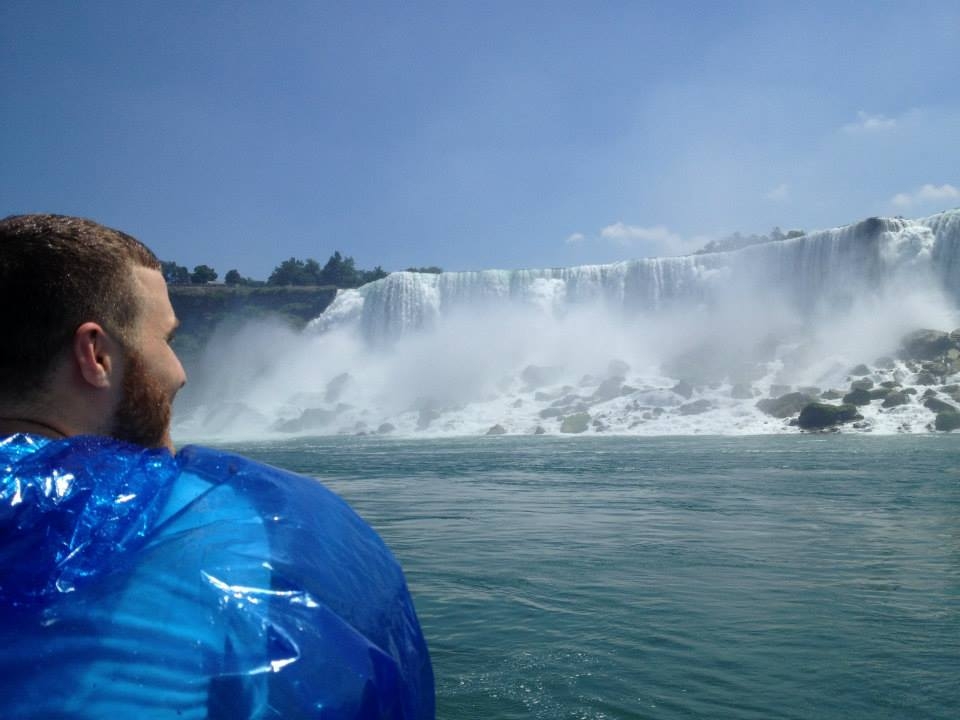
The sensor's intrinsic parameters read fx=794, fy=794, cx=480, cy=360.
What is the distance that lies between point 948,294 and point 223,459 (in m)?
33.4

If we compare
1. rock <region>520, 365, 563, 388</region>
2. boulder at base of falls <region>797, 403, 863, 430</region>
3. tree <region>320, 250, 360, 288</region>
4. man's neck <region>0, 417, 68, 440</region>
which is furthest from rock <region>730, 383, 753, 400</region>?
tree <region>320, 250, 360, 288</region>

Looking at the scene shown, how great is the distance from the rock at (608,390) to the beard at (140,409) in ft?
91.7

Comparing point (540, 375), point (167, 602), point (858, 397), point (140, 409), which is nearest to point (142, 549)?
point (167, 602)

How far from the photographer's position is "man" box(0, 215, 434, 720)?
884 millimetres

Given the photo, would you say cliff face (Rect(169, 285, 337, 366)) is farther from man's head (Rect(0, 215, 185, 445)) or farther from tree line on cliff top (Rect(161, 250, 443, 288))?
man's head (Rect(0, 215, 185, 445))

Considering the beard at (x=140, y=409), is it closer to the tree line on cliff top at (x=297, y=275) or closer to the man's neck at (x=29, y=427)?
the man's neck at (x=29, y=427)

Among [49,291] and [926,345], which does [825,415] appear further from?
[49,291]

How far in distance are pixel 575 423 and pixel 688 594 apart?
21.5 metres

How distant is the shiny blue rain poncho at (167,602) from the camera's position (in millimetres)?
872

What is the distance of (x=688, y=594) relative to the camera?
433 cm

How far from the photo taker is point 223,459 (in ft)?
4.09

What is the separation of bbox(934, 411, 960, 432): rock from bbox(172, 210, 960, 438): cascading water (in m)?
0.99

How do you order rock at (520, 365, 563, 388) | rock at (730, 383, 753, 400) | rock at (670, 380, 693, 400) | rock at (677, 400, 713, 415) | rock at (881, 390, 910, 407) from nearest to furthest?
1. rock at (881, 390, 910, 407)
2. rock at (677, 400, 713, 415)
3. rock at (730, 383, 753, 400)
4. rock at (670, 380, 693, 400)
5. rock at (520, 365, 563, 388)

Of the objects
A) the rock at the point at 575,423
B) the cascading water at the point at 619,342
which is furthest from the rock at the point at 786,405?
the rock at the point at 575,423
